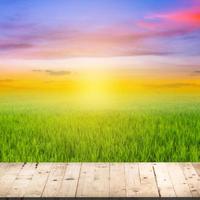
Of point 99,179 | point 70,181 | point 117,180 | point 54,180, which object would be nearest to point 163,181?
point 117,180

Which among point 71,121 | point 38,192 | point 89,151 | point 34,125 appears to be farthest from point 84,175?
point 71,121

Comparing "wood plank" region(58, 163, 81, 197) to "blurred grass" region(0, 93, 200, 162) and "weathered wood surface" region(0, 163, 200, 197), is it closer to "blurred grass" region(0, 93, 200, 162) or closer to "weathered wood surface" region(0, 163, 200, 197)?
"weathered wood surface" region(0, 163, 200, 197)

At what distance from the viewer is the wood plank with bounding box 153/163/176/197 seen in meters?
3.90

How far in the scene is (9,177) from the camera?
437 centimetres

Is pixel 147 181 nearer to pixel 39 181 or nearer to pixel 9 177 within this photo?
pixel 39 181

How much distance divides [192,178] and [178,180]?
0.14 metres

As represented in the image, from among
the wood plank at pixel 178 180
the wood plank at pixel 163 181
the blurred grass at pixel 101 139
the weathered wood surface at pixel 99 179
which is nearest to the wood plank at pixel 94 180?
the weathered wood surface at pixel 99 179

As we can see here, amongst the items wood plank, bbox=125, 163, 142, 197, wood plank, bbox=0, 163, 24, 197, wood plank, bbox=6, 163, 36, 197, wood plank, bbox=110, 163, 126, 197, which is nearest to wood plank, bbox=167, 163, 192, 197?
wood plank, bbox=125, 163, 142, 197

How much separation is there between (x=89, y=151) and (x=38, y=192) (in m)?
2.23

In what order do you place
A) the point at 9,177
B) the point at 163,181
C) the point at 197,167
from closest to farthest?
the point at 163,181
the point at 9,177
the point at 197,167

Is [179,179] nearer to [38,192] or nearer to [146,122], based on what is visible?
[38,192]

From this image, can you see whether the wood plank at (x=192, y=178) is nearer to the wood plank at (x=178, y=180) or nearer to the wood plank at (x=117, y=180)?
the wood plank at (x=178, y=180)

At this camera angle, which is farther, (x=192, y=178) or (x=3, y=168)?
(x=3, y=168)

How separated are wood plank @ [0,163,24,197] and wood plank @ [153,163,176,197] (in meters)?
1.25
